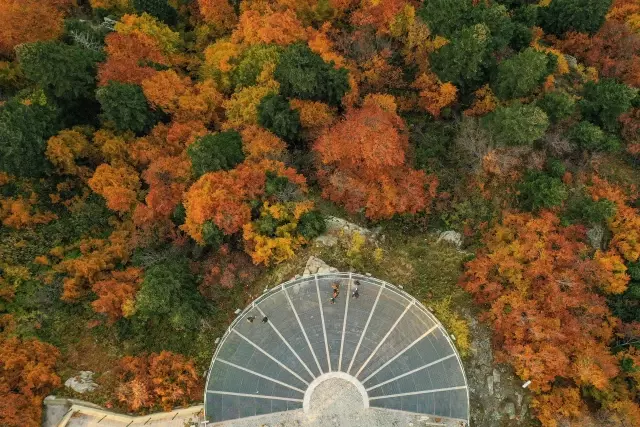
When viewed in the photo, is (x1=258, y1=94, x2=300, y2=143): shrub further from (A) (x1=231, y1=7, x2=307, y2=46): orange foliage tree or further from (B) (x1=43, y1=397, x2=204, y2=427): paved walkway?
(B) (x1=43, y1=397, x2=204, y2=427): paved walkway

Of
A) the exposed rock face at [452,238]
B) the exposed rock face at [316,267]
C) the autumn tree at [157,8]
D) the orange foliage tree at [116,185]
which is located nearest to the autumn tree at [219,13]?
the autumn tree at [157,8]

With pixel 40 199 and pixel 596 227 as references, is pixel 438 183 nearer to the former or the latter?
pixel 596 227

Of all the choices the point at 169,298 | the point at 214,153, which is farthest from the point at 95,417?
the point at 214,153

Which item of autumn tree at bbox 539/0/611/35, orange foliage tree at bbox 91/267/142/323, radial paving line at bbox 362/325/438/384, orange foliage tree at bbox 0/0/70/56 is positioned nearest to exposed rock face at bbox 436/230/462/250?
radial paving line at bbox 362/325/438/384

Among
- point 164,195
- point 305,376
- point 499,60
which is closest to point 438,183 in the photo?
point 499,60

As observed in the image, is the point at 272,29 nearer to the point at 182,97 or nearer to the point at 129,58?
the point at 182,97

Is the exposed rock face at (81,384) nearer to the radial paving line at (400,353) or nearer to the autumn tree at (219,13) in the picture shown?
the radial paving line at (400,353)
